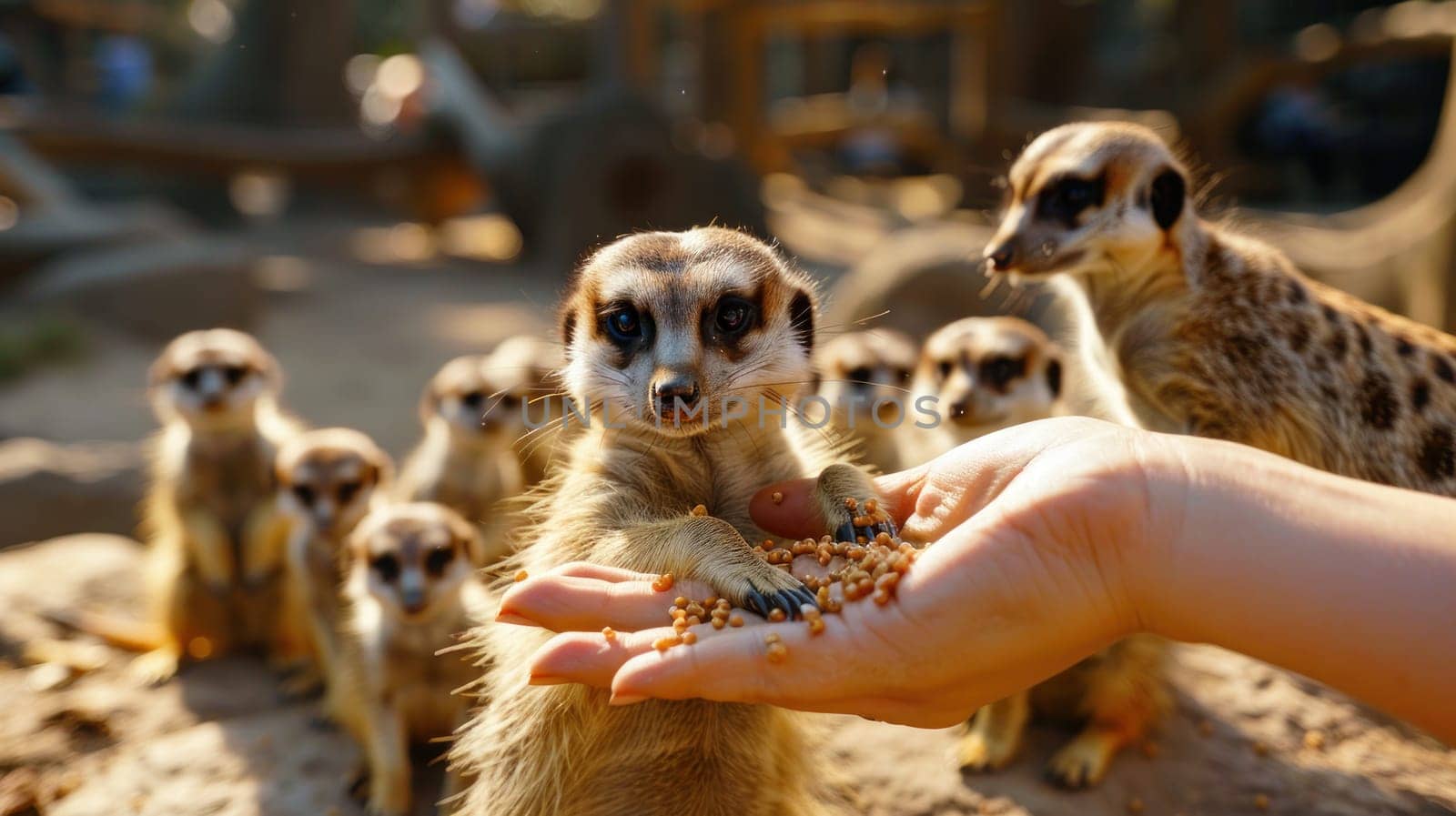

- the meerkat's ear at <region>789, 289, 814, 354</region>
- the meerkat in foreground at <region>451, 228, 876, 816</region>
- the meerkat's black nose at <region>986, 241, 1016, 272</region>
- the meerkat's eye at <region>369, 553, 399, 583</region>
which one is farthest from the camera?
the meerkat's eye at <region>369, 553, 399, 583</region>

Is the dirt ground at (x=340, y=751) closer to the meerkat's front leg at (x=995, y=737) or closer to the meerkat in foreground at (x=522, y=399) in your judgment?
the meerkat's front leg at (x=995, y=737)

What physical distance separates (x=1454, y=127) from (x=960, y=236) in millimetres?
2627

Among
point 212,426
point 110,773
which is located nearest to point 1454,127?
point 212,426

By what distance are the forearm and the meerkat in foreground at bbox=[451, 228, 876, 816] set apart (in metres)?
0.51

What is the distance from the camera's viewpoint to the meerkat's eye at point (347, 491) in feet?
10.9

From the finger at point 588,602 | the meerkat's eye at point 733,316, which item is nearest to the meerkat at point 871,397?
the meerkat's eye at point 733,316

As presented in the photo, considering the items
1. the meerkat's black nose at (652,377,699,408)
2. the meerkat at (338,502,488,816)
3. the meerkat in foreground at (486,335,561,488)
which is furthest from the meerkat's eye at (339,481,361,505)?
the meerkat's black nose at (652,377,699,408)

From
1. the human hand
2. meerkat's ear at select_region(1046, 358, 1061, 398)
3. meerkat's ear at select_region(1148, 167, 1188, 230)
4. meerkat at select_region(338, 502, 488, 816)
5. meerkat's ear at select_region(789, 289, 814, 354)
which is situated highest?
meerkat's ear at select_region(1148, 167, 1188, 230)

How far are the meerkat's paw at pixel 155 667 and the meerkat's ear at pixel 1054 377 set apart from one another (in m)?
2.54

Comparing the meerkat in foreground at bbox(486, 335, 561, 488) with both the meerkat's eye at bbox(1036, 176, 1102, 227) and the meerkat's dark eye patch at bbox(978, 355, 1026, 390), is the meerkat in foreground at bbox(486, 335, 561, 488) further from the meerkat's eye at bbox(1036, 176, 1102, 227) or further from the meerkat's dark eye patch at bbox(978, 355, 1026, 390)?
the meerkat's eye at bbox(1036, 176, 1102, 227)

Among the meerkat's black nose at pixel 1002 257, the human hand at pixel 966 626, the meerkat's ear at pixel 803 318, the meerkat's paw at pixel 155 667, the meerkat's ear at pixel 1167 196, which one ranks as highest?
the meerkat's ear at pixel 1167 196

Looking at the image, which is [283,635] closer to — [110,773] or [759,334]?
[110,773]

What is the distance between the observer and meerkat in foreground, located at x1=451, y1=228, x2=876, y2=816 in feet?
6.10

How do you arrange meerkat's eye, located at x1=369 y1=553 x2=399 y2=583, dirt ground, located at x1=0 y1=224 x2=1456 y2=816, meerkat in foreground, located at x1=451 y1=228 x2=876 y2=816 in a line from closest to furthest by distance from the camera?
meerkat in foreground, located at x1=451 y1=228 x2=876 y2=816 < dirt ground, located at x1=0 y1=224 x2=1456 y2=816 < meerkat's eye, located at x1=369 y1=553 x2=399 y2=583
